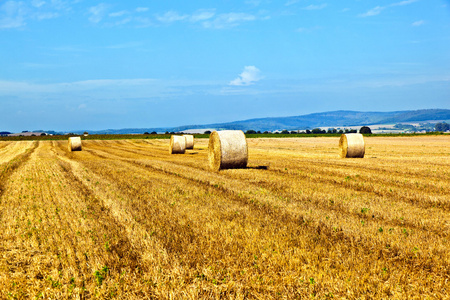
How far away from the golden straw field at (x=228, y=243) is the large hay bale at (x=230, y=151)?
17.9ft

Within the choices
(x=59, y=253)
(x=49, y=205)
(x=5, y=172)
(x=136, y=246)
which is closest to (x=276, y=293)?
(x=136, y=246)

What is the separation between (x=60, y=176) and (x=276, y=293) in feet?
44.9

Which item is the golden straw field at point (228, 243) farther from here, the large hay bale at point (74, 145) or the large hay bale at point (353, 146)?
the large hay bale at point (74, 145)

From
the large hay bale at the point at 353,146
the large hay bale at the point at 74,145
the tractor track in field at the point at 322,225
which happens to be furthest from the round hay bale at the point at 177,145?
the tractor track in field at the point at 322,225

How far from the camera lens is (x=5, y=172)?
18.1 metres

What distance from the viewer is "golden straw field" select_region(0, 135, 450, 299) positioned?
4938mm

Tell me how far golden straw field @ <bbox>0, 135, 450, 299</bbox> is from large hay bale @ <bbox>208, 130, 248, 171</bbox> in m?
5.47

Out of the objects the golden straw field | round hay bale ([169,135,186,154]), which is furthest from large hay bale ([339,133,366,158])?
round hay bale ([169,135,186,154])

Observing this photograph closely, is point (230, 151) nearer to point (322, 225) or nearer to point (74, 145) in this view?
point (322, 225)

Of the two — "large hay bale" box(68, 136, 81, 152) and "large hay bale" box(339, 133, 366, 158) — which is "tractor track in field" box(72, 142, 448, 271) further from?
"large hay bale" box(68, 136, 81, 152)

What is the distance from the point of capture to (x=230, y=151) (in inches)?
690

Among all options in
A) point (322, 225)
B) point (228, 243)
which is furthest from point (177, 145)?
point (228, 243)

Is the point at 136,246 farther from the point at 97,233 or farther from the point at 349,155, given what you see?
the point at 349,155

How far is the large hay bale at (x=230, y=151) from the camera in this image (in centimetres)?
1748
